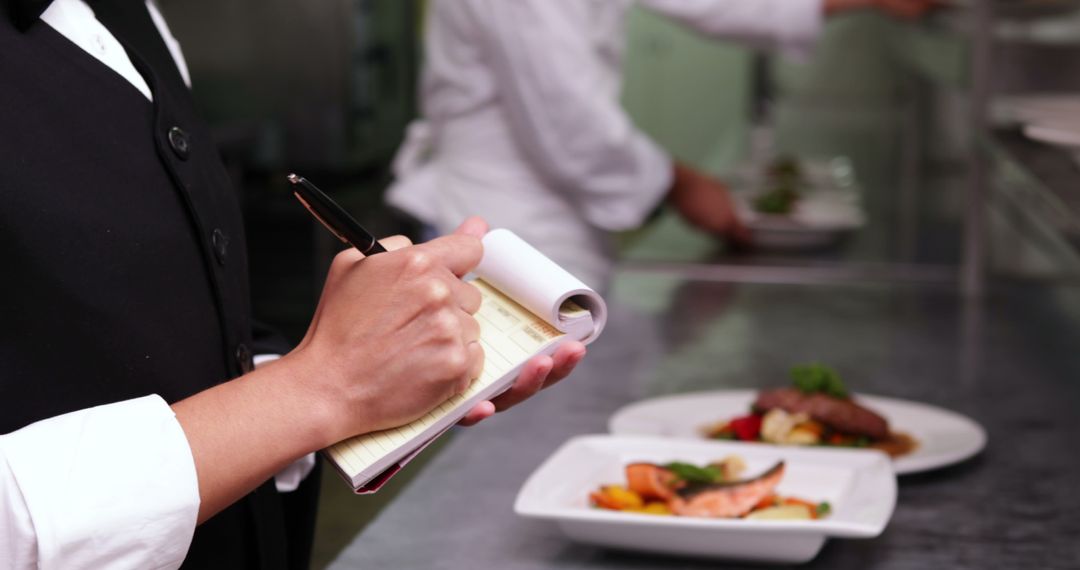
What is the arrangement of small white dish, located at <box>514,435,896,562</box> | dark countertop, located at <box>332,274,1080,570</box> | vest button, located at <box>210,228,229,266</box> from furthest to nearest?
dark countertop, located at <box>332,274,1080,570</box>, small white dish, located at <box>514,435,896,562</box>, vest button, located at <box>210,228,229,266</box>

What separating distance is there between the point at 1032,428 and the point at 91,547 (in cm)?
119

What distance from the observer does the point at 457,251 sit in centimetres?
86

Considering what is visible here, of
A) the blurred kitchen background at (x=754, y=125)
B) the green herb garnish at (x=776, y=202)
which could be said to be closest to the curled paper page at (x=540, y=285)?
the blurred kitchen background at (x=754, y=125)

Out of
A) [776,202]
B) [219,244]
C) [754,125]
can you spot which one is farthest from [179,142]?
[754,125]

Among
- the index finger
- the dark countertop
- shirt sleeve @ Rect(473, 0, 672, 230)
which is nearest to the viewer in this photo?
the index finger

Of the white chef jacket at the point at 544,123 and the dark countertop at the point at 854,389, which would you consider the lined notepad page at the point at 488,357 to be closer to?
the dark countertop at the point at 854,389

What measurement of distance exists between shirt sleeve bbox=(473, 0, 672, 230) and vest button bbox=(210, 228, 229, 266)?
1348mm

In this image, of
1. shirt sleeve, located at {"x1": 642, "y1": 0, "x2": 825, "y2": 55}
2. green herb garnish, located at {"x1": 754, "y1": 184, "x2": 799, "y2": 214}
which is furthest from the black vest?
green herb garnish, located at {"x1": 754, "y1": 184, "x2": 799, "y2": 214}

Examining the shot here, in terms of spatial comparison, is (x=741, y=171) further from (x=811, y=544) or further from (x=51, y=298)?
(x=51, y=298)

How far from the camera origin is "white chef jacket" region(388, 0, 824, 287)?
2285mm

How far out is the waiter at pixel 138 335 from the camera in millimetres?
760

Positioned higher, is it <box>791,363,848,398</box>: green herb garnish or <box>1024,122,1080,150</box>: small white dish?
<box>1024,122,1080,150</box>: small white dish

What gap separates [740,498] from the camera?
45.5 inches

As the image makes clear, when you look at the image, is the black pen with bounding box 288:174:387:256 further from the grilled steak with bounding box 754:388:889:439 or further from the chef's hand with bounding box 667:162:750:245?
the chef's hand with bounding box 667:162:750:245
